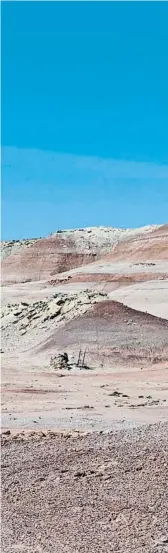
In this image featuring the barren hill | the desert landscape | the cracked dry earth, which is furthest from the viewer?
the barren hill

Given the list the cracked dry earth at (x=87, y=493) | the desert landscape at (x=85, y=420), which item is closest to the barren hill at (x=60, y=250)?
the desert landscape at (x=85, y=420)

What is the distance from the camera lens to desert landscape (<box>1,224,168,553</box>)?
897cm

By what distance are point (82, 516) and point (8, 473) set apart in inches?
82.6

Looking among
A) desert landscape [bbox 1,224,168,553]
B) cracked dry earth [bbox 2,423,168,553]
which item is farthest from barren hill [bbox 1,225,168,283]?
cracked dry earth [bbox 2,423,168,553]

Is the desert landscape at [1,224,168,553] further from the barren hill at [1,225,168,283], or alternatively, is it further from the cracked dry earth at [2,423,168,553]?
the barren hill at [1,225,168,283]

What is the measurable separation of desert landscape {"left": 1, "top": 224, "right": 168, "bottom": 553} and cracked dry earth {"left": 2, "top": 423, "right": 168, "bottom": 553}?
0.6 inches

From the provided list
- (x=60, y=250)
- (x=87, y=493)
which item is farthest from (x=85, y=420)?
(x=60, y=250)

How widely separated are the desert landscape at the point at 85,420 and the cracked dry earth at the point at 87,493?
0.6 inches

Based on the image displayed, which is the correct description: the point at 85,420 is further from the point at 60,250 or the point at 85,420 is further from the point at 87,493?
the point at 60,250

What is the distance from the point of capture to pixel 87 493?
33.0 feet

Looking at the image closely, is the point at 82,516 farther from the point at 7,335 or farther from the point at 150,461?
the point at 7,335

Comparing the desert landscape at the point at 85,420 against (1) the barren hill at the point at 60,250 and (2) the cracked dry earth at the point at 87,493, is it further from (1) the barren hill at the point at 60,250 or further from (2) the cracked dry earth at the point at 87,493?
(1) the barren hill at the point at 60,250

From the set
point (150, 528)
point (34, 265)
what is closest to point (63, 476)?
point (150, 528)

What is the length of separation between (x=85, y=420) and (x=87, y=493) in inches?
266
